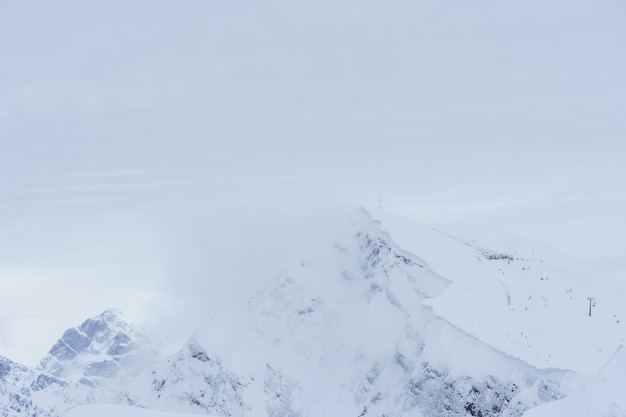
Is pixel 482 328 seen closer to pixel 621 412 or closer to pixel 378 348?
pixel 378 348

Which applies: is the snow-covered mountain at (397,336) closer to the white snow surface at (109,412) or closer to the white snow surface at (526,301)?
the white snow surface at (526,301)

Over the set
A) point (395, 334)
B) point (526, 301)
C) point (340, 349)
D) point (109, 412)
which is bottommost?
point (340, 349)

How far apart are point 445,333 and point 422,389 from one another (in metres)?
4.59

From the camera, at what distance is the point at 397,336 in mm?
68500

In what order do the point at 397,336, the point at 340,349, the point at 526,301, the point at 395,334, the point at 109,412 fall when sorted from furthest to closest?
1. the point at 340,349
2. the point at 395,334
3. the point at 397,336
4. the point at 526,301
5. the point at 109,412

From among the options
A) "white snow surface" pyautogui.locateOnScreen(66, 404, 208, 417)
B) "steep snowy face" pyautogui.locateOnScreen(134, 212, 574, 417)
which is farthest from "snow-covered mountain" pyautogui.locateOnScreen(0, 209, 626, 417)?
"white snow surface" pyautogui.locateOnScreen(66, 404, 208, 417)

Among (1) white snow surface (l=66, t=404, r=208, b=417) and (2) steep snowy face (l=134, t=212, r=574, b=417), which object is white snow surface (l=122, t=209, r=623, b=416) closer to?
(2) steep snowy face (l=134, t=212, r=574, b=417)

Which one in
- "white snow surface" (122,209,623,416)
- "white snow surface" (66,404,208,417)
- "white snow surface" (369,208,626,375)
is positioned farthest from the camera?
"white snow surface" (122,209,623,416)

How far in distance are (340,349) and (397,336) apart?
31.0ft

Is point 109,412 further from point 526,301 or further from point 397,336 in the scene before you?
point 526,301

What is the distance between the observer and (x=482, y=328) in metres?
55.7

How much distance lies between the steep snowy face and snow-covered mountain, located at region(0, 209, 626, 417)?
14 centimetres

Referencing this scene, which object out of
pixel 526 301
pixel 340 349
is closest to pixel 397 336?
pixel 340 349

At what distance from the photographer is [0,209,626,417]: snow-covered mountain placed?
170ft
